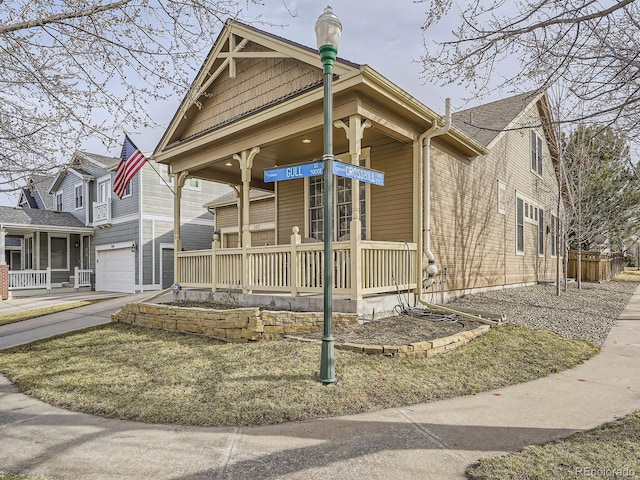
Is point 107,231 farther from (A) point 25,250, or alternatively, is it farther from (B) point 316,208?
(B) point 316,208

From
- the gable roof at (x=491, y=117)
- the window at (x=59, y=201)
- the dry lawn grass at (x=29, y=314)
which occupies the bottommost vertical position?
the dry lawn grass at (x=29, y=314)

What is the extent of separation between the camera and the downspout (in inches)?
313

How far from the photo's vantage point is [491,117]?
13.4m

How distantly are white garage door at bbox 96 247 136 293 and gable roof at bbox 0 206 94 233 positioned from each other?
6.23 ft

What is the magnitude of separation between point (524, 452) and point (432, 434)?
0.68 m

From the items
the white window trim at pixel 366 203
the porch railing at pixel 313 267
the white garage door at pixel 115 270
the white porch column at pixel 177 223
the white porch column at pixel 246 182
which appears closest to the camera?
the porch railing at pixel 313 267

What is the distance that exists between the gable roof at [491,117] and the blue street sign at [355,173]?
285 inches

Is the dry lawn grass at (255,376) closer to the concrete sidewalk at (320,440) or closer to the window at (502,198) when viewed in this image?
the concrete sidewalk at (320,440)

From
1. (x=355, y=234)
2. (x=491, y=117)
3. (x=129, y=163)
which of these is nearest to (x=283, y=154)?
(x=355, y=234)

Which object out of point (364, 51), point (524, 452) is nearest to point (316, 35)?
point (364, 51)

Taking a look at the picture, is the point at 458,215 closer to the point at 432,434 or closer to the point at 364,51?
the point at 364,51

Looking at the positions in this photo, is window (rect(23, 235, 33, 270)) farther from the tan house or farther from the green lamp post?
the green lamp post

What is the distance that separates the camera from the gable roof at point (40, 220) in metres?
19.1

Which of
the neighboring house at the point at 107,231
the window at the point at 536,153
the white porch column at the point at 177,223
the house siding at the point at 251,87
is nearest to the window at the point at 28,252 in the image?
the neighboring house at the point at 107,231
